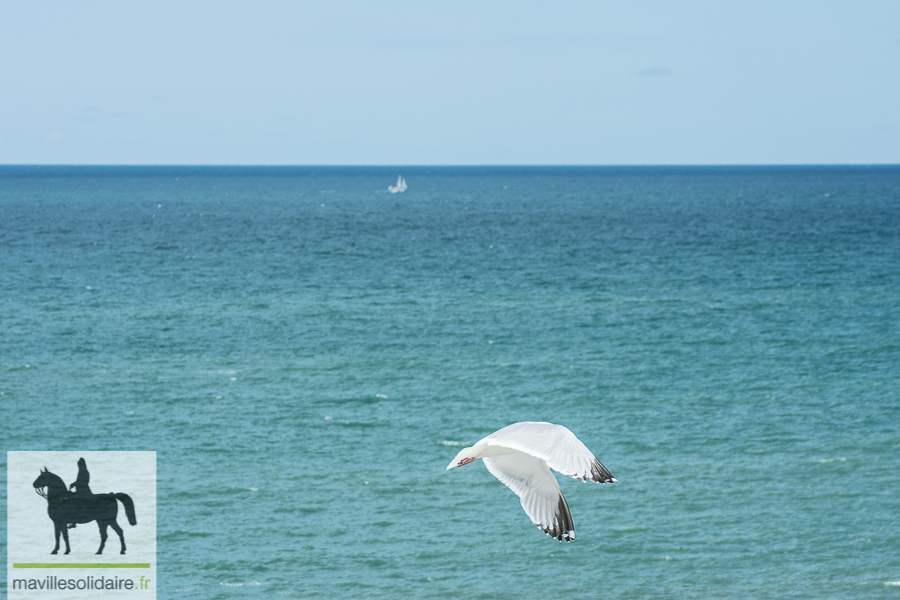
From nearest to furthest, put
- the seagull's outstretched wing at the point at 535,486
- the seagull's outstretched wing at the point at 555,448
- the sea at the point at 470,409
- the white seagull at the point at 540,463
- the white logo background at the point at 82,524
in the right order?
the seagull's outstretched wing at the point at 555,448 → the white seagull at the point at 540,463 → the seagull's outstretched wing at the point at 535,486 → the white logo background at the point at 82,524 → the sea at the point at 470,409

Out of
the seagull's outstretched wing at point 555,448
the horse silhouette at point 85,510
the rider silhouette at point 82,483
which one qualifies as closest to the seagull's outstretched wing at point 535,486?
the seagull's outstretched wing at point 555,448

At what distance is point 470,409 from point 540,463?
28655mm

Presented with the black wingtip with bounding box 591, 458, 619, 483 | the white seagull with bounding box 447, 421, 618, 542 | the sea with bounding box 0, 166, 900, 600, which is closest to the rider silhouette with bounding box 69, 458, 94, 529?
the sea with bounding box 0, 166, 900, 600

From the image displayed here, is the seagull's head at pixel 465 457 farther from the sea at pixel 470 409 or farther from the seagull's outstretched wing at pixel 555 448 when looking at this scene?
the sea at pixel 470 409

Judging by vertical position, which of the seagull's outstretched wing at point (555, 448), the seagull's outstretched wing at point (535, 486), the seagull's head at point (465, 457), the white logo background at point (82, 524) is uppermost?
the seagull's outstretched wing at point (555, 448)

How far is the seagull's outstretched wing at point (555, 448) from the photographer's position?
928 centimetres

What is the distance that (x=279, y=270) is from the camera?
82.7 m

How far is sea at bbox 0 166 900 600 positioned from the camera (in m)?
26.8

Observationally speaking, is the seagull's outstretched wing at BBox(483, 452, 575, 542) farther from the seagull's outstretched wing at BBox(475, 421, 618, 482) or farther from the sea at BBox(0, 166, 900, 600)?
the sea at BBox(0, 166, 900, 600)

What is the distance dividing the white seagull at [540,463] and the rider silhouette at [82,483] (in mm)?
20029

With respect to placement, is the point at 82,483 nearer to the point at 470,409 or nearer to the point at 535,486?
the point at 470,409

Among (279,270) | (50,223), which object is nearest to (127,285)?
(279,270)

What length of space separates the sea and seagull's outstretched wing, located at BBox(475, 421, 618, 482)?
51.7 feet

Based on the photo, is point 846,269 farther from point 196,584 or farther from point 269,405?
point 196,584
